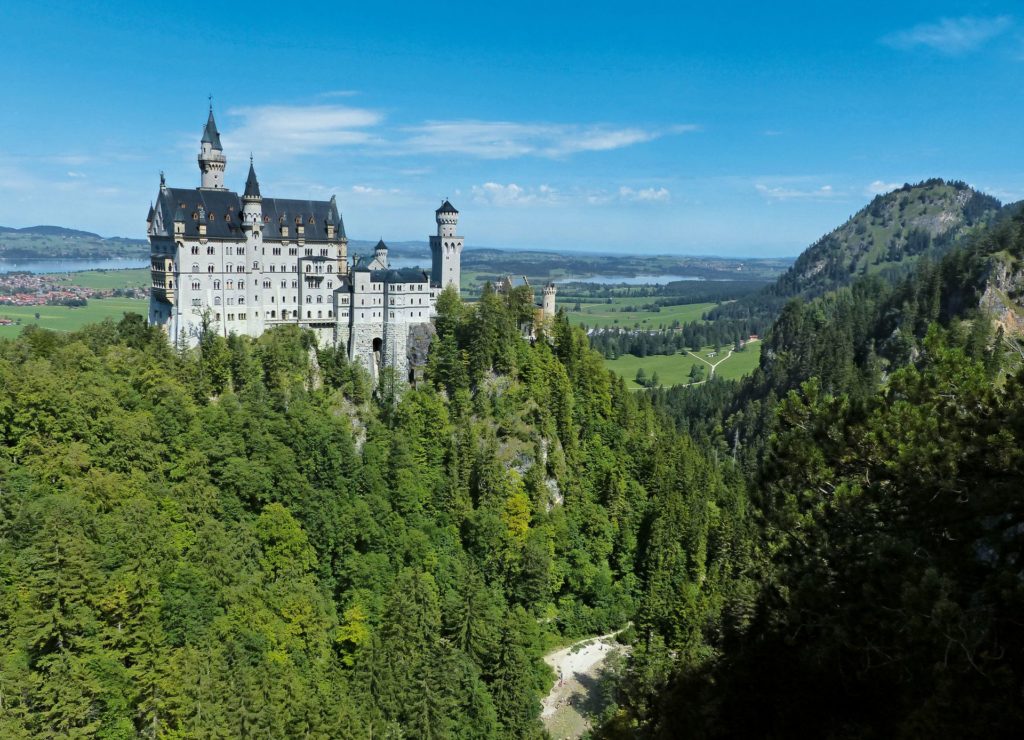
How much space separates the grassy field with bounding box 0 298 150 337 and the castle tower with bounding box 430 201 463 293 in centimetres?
6569

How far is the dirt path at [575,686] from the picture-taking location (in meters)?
60.0

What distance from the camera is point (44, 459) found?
50156mm

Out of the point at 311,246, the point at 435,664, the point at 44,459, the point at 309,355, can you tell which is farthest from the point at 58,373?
the point at 435,664

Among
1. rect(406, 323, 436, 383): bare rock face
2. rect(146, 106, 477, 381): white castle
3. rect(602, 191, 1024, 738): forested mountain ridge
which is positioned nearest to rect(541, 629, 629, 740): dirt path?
rect(602, 191, 1024, 738): forested mountain ridge

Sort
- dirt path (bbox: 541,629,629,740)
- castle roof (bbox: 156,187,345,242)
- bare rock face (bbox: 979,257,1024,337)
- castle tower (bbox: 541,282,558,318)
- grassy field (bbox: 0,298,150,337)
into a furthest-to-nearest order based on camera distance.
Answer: grassy field (bbox: 0,298,150,337) < bare rock face (bbox: 979,257,1024,337) < castle tower (bbox: 541,282,558,318) < castle roof (bbox: 156,187,345,242) < dirt path (bbox: 541,629,629,740)

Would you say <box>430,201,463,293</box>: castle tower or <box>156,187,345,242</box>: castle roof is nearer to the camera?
<box>156,187,345,242</box>: castle roof

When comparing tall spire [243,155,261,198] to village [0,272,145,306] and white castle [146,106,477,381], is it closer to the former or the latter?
white castle [146,106,477,381]

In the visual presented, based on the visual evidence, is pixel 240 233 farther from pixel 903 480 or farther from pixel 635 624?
pixel 903 480

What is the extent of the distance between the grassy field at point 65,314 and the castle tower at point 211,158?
53815 millimetres

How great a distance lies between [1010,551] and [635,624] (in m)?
54.5

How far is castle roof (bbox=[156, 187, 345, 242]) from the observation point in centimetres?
7481

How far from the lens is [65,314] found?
152 meters

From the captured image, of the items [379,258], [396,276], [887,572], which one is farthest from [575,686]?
[379,258]

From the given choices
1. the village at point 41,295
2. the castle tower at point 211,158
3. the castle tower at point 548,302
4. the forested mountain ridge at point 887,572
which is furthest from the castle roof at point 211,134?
the village at point 41,295
